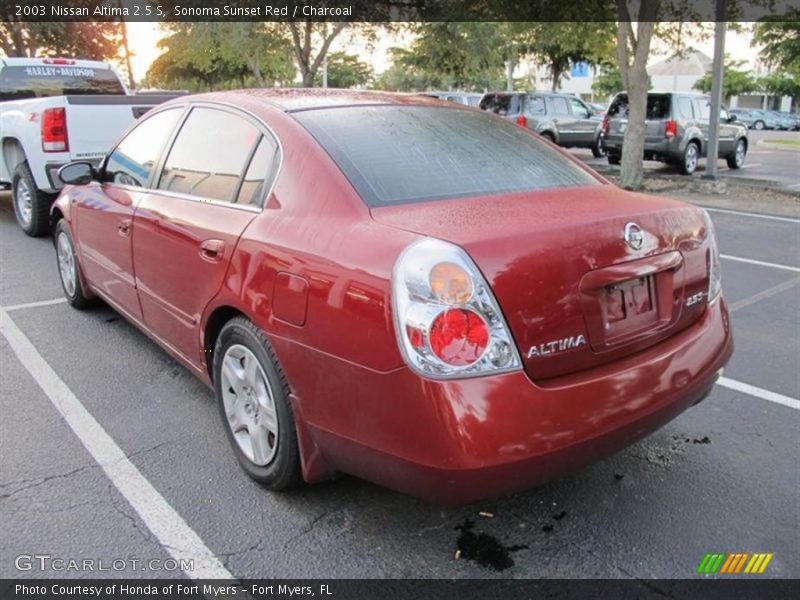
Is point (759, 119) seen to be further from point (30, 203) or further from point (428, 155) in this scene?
point (428, 155)

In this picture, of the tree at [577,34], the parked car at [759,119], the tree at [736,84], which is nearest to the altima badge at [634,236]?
the tree at [577,34]

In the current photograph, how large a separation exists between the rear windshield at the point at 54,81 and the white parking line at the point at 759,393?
9077 millimetres

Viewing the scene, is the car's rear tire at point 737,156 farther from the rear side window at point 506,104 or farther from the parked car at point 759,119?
the parked car at point 759,119

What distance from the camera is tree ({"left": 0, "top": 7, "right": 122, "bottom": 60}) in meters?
22.9

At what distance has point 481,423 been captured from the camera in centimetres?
212

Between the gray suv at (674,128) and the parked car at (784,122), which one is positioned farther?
the parked car at (784,122)

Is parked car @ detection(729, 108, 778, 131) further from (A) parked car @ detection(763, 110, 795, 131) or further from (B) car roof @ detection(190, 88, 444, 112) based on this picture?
(B) car roof @ detection(190, 88, 444, 112)

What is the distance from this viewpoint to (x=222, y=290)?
2926 mm

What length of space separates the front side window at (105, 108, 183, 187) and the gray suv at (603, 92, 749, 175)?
12976 millimetres

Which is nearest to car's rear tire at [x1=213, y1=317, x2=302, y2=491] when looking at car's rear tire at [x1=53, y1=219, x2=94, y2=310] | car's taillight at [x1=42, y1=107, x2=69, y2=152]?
car's rear tire at [x1=53, y1=219, x2=94, y2=310]

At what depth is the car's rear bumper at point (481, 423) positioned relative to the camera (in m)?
2.12

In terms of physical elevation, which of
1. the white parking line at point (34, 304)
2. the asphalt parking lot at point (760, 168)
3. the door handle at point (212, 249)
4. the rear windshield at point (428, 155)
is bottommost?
the asphalt parking lot at point (760, 168)

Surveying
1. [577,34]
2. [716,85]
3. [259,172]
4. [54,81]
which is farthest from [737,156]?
[259,172]

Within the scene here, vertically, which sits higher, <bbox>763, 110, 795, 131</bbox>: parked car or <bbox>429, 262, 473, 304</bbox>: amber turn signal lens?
<bbox>429, 262, 473, 304</bbox>: amber turn signal lens
